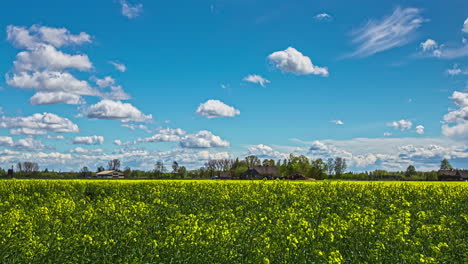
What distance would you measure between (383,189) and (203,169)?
96.8 m

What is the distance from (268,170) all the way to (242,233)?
89796 mm

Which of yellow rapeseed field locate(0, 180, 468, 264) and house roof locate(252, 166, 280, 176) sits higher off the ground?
house roof locate(252, 166, 280, 176)

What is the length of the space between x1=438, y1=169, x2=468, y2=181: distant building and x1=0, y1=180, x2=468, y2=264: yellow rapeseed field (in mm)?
82886

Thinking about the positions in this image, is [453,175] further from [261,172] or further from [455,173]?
[261,172]

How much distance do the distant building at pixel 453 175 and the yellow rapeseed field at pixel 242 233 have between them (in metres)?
82.9

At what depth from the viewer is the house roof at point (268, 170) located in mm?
97688

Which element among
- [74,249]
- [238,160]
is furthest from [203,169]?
[74,249]

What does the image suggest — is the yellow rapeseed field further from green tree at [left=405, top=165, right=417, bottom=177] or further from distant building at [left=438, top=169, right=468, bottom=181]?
green tree at [left=405, top=165, right=417, bottom=177]

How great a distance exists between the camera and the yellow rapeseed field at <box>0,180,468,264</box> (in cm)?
859

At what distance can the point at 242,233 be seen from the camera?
9.98m

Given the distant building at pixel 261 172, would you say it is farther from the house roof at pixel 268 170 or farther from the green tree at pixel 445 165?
the green tree at pixel 445 165

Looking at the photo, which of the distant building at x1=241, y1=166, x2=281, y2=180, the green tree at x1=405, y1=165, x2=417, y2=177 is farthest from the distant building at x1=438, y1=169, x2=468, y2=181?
the distant building at x1=241, y1=166, x2=281, y2=180

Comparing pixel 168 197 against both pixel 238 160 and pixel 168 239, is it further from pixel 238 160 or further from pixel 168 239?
pixel 238 160

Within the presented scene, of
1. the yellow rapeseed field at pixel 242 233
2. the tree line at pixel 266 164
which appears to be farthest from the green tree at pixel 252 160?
the yellow rapeseed field at pixel 242 233
